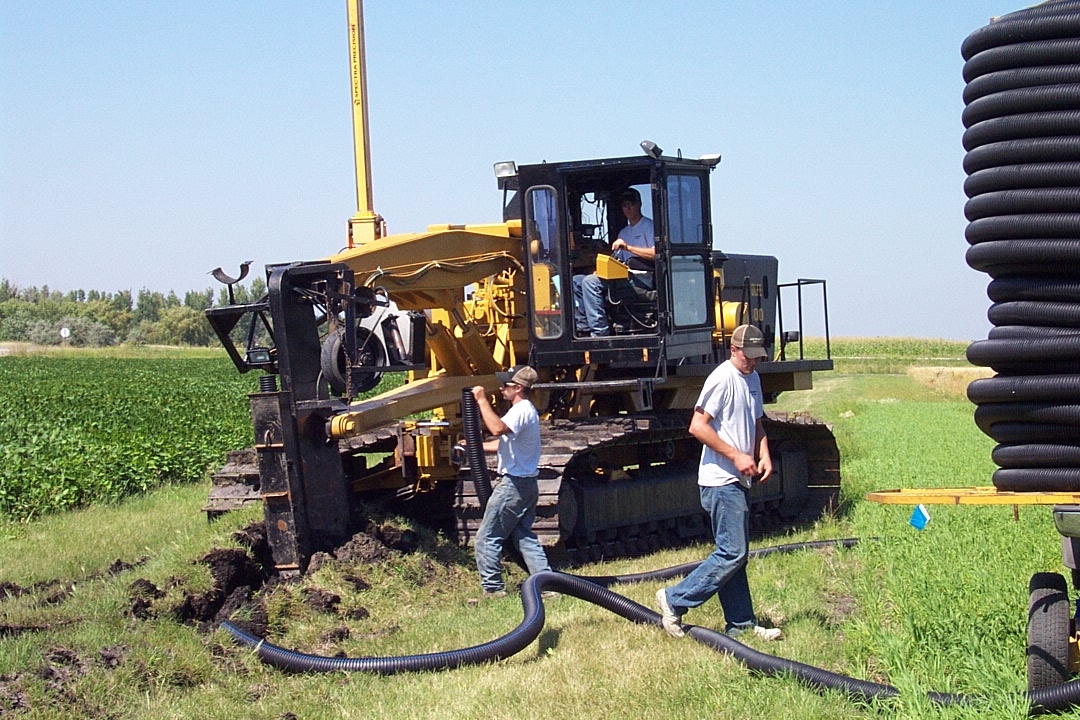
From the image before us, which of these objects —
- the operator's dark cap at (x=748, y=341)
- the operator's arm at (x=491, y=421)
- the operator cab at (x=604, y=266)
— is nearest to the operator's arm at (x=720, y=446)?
the operator's dark cap at (x=748, y=341)

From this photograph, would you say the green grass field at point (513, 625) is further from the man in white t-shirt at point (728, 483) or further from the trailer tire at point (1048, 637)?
the man in white t-shirt at point (728, 483)

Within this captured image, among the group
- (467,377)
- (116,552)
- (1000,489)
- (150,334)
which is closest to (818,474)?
(467,377)

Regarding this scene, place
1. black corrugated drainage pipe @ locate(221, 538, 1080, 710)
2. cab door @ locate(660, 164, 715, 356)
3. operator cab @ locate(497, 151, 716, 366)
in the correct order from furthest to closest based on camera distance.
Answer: cab door @ locate(660, 164, 715, 356) < operator cab @ locate(497, 151, 716, 366) < black corrugated drainage pipe @ locate(221, 538, 1080, 710)

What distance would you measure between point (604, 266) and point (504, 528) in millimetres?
2931

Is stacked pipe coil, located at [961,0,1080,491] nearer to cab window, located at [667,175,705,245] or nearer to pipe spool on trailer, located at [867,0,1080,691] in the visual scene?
pipe spool on trailer, located at [867,0,1080,691]

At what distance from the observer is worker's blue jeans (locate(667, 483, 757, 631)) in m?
8.16

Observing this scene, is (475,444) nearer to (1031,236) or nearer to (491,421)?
(491,421)

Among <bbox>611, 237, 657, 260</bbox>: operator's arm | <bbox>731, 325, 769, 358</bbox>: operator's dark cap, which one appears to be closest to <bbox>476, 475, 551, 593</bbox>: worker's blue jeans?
<bbox>731, 325, 769, 358</bbox>: operator's dark cap

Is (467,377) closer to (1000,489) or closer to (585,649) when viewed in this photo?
(585,649)

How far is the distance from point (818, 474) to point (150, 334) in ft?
323

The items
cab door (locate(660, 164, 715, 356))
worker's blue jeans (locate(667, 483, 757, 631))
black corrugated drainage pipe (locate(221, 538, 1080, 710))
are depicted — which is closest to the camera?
black corrugated drainage pipe (locate(221, 538, 1080, 710))

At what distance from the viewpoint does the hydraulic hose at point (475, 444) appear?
10.6 metres

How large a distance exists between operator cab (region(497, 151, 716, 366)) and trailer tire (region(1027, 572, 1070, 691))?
574 cm

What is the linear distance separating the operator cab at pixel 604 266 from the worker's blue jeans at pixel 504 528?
2.23m
